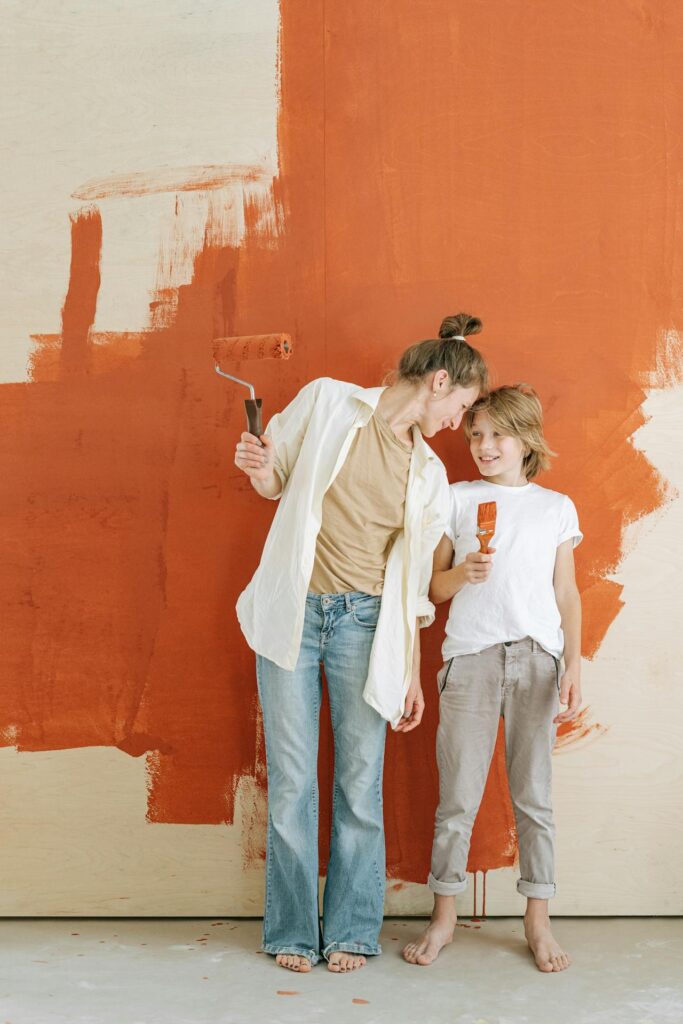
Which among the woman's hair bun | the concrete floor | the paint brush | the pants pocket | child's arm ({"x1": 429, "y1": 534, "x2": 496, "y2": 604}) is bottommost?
the concrete floor

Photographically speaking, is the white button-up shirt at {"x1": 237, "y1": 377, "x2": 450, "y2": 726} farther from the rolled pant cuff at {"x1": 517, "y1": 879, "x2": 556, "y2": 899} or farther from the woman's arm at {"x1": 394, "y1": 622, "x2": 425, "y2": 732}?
the rolled pant cuff at {"x1": 517, "y1": 879, "x2": 556, "y2": 899}

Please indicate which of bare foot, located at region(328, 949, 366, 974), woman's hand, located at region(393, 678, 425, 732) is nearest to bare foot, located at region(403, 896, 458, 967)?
bare foot, located at region(328, 949, 366, 974)

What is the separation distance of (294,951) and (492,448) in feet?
4.26

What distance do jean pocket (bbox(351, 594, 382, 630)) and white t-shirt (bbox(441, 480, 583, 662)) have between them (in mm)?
210

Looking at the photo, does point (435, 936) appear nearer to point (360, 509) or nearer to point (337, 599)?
point (337, 599)

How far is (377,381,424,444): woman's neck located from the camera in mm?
2152

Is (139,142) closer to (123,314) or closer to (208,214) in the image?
(208,214)

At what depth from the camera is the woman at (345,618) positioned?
2.11 metres

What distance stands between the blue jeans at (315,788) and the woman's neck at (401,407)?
42cm

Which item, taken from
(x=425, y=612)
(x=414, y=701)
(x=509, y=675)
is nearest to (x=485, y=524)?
(x=425, y=612)

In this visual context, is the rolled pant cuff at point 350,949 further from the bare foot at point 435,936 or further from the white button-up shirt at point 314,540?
the white button-up shirt at point 314,540

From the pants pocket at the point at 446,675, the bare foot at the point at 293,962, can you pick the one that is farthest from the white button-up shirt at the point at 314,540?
the bare foot at the point at 293,962

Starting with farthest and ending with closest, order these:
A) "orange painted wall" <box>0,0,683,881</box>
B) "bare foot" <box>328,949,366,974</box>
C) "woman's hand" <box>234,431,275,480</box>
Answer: "orange painted wall" <box>0,0,683,881</box> < "bare foot" <box>328,949,366,974</box> < "woman's hand" <box>234,431,275,480</box>

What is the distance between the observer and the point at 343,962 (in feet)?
6.86
